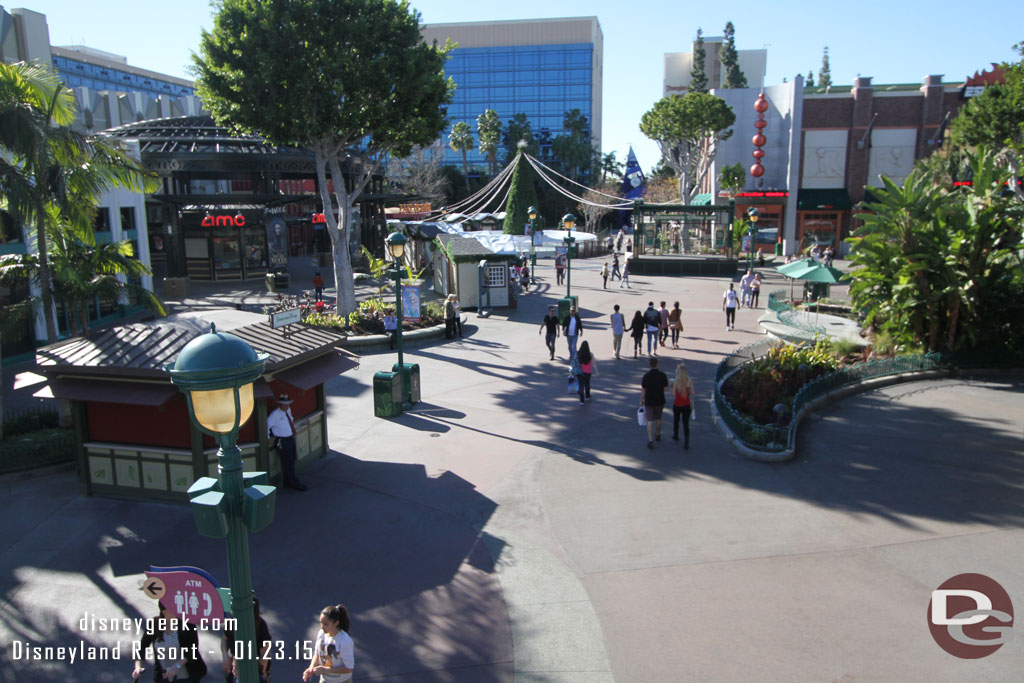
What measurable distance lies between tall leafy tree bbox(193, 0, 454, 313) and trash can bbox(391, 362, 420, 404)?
1020cm

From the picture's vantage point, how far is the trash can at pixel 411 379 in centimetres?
1488

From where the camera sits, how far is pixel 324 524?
9.52 meters

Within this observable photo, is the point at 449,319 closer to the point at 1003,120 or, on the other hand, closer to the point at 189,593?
the point at 189,593

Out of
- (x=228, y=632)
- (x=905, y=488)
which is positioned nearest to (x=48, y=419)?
(x=228, y=632)

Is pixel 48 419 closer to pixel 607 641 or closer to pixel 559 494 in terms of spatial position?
pixel 559 494

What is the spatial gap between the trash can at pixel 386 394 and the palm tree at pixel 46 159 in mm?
5840

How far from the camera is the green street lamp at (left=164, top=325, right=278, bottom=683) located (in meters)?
4.38

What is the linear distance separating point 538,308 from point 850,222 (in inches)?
1375

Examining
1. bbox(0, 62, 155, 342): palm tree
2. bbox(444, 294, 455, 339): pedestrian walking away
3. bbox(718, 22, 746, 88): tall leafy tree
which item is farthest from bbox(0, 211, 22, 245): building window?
bbox(718, 22, 746, 88): tall leafy tree

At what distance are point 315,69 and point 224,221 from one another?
53.8ft

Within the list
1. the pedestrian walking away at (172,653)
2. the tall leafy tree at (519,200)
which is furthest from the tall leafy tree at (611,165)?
the pedestrian walking away at (172,653)

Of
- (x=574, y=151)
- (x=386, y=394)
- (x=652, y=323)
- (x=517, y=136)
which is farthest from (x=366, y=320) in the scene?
(x=517, y=136)

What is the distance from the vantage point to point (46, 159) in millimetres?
11914

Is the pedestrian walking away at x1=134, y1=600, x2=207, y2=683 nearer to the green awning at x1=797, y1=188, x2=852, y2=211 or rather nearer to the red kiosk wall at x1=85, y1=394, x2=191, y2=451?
the red kiosk wall at x1=85, y1=394, x2=191, y2=451
